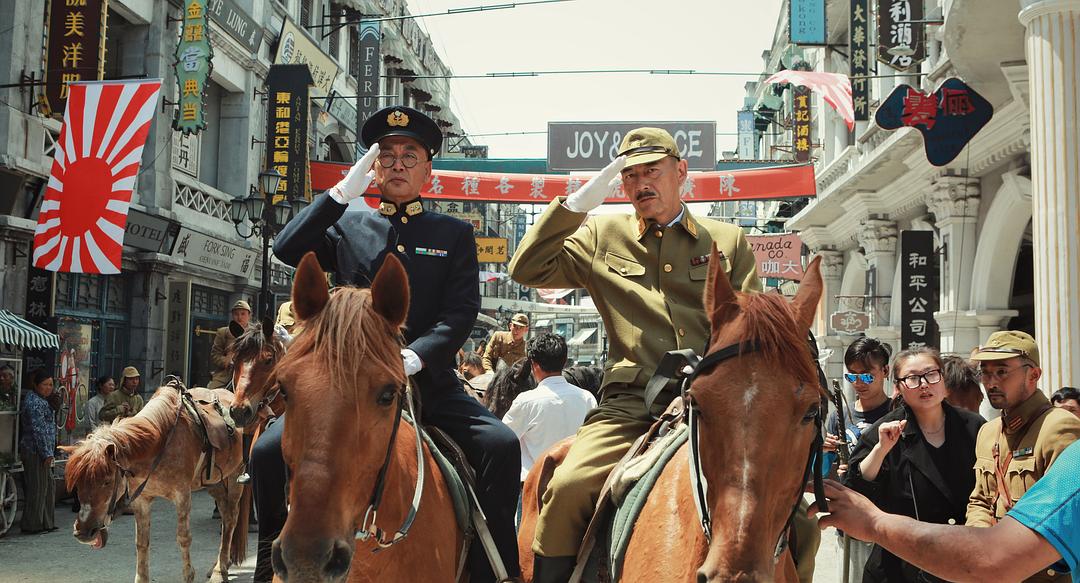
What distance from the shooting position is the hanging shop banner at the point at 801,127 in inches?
1099

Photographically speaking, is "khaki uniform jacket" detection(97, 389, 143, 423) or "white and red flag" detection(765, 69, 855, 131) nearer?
"khaki uniform jacket" detection(97, 389, 143, 423)

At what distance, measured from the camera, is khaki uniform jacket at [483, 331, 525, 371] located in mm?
13992

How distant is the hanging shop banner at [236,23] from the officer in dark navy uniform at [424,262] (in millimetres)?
19137

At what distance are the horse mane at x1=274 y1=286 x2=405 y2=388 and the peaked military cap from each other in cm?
149

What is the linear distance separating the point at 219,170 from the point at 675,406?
22.2 metres

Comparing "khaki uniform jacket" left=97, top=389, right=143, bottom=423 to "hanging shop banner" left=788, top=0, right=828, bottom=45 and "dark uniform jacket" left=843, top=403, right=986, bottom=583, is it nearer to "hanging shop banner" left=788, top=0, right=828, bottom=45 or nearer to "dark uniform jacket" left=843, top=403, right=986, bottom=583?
"dark uniform jacket" left=843, top=403, right=986, bottom=583

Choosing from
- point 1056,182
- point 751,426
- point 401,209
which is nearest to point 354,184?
point 401,209

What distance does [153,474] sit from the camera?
31.7 feet

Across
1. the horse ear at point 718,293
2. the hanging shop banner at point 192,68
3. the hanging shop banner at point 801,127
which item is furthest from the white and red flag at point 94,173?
the hanging shop banner at point 801,127

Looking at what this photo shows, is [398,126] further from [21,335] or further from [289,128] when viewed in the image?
[289,128]

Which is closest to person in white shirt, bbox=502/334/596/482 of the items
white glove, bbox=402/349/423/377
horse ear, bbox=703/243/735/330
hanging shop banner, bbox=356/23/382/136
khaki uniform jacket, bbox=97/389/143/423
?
white glove, bbox=402/349/423/377

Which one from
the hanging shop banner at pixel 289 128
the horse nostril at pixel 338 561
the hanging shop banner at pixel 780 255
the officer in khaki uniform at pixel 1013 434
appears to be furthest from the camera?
the hanging shop banner at pixel 780 255

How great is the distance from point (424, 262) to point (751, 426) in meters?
2.29

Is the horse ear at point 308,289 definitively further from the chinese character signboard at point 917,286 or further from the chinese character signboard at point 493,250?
the chinese character signboard at point 493,250
